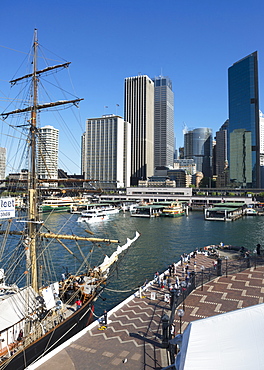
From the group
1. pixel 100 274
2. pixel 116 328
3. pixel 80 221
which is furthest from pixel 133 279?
pixel 80 221

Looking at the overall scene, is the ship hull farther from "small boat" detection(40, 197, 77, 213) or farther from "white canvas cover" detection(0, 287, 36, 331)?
"small boat" detection(40, 197, 77, 213)

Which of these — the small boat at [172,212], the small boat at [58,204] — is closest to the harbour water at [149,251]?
the small boat at [172,212]

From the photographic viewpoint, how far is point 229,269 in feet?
94.3

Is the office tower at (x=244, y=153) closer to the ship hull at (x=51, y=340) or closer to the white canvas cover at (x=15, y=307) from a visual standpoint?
the ship hull at (x=51, y=340)

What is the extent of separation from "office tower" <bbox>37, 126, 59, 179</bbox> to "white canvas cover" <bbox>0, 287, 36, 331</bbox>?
483 inches

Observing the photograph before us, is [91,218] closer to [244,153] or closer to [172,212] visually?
[172,212]

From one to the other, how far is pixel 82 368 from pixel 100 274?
49.9ft

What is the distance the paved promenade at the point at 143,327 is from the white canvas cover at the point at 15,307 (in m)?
4.14

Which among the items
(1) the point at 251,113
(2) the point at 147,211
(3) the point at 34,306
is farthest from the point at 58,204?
(1) the point at 251,113

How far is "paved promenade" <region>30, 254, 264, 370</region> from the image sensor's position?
14156 mm

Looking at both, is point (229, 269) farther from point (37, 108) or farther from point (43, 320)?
point (37, 108)

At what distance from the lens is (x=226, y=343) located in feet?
33.5

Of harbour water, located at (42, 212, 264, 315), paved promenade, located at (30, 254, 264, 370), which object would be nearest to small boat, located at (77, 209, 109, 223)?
harbour water, located at (42, 212, 264, 315)

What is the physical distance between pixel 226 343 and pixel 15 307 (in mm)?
13613
